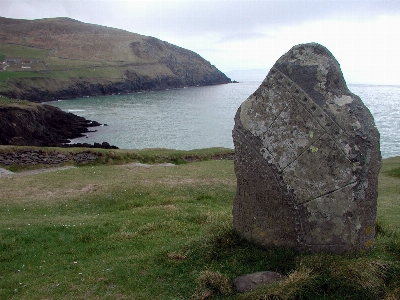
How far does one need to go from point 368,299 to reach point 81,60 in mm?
177325

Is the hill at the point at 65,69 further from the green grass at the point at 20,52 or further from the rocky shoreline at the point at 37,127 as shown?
the rocky shoreline at the point at 37,127

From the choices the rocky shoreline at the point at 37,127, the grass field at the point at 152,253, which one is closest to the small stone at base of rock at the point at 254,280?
the grass field at the point at 152,253

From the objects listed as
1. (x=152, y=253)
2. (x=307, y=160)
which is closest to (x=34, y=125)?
(x=152, y=253)

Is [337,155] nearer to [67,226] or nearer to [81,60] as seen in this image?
[67,226]

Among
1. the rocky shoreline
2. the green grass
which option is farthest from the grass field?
the green grass

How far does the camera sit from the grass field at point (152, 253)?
25.6ft

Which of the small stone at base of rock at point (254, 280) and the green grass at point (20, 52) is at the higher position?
the green grass at point (20, 52)

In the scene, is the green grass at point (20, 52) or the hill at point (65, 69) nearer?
the hill at point (65, 69)

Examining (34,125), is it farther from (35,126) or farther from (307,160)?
(307,160)

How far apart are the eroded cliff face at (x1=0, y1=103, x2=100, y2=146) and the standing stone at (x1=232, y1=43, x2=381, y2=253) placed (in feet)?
161

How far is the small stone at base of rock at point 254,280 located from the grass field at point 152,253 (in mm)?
216

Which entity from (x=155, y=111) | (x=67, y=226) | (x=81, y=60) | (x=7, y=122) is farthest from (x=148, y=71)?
Answer: (x=67, y=226)

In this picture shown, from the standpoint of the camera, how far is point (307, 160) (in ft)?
29.2

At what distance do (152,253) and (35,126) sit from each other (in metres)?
56.6
